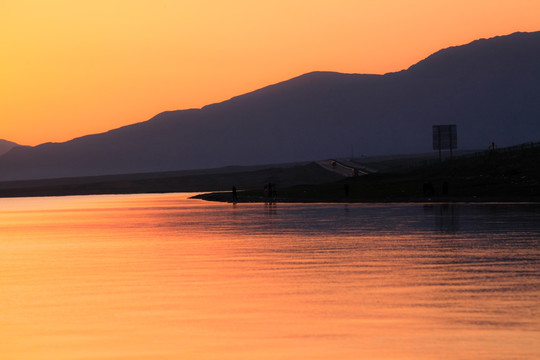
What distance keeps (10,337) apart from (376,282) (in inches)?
325

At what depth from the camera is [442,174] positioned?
10800cm

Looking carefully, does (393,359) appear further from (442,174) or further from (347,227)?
(442,174)

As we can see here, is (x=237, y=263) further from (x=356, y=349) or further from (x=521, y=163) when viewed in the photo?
(x=521, y=163)

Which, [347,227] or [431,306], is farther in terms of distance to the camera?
[347,227]

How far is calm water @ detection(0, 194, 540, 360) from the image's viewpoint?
13.7m

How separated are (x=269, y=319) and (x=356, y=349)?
2932 mm

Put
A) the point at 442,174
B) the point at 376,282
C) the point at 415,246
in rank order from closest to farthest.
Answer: the point at 376,282
the point at 415,246
the point at 442,174

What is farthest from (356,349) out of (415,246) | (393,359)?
(415,246)

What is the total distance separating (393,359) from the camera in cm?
1259

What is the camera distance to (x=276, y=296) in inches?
746

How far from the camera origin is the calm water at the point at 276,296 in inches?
539

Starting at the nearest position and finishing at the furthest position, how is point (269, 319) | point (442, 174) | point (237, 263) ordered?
point (269, 319), point (237, 263), point (442, 174)

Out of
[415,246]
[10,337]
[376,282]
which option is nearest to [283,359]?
[10,337]

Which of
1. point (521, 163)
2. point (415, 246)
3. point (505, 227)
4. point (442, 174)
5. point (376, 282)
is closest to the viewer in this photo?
point (376, 282)
